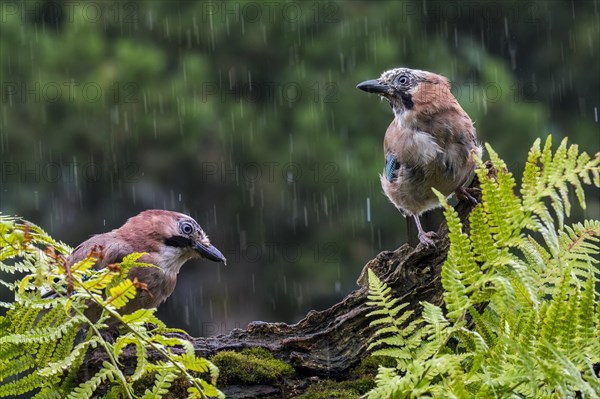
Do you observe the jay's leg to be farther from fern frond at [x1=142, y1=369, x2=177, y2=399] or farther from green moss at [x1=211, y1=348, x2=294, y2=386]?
fern frond at [x1=142, y1=369, x2=177, y2=399]

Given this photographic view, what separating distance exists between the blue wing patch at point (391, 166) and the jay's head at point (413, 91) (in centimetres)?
24

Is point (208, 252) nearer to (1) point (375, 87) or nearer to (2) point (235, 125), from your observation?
(1) point (375, 87)

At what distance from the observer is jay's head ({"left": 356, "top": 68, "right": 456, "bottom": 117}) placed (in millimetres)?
4965

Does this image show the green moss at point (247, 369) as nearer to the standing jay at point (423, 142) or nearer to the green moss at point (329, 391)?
the green moss at point (329, 391)

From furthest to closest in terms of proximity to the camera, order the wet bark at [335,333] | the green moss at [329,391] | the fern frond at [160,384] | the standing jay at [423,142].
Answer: the standing jay at [423,142] < the wet bark at [335,333] < the green moss at [329,391] < the fern frond at [160,384]

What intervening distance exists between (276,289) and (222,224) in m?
1.03

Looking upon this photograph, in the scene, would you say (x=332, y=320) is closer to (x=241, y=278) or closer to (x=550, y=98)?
(x=241, y=278)

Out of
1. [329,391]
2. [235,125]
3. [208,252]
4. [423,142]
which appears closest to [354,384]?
[329,391]

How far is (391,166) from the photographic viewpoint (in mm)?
5160

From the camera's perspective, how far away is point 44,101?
32.3 feet

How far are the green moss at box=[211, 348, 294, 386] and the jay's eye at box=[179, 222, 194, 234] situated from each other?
2.25 m

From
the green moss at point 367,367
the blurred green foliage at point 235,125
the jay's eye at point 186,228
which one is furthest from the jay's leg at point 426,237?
the blurred green foliage at point 235,125

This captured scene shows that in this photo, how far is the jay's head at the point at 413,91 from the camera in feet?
16.3

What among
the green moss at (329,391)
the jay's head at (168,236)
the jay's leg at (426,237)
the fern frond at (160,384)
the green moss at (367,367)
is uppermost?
the fern frond at (160,384)
